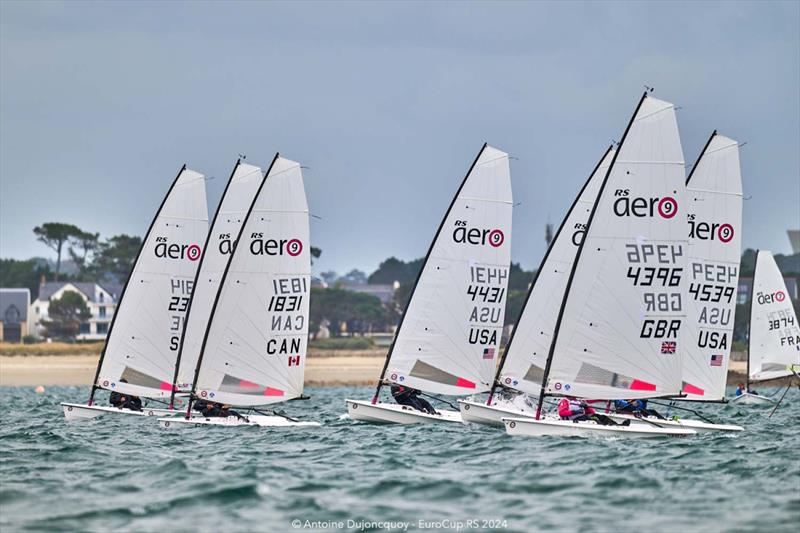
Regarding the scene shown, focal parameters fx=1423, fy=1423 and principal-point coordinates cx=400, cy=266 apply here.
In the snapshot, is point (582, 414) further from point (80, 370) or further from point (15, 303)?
point (15, 303)

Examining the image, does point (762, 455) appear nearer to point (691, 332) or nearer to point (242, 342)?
point (691, 332)

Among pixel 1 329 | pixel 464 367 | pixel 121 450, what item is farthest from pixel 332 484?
pixel 1 329

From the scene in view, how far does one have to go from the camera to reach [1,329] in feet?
440

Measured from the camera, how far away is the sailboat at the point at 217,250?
39469 mm

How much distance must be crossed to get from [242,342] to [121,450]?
5897mm

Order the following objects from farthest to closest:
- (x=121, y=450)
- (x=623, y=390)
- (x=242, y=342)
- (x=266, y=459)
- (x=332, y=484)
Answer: (x=242, y=342) < (x=623, y=390) < (x=121, y=450) < (x=266, y=459) < (x=332, y=484)

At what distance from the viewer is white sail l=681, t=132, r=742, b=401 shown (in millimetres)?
38156

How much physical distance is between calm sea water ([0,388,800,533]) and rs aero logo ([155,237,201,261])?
7584 mm

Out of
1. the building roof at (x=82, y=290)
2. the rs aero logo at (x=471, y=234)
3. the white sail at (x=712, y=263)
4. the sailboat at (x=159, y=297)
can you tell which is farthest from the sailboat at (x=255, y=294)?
the building roof at (x=82, y=290)

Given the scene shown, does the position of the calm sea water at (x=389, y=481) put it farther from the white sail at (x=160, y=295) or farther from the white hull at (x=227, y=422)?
the white sail at (x=160, y=295)

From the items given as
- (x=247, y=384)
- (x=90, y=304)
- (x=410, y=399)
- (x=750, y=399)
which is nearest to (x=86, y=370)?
(x=750, y=399)

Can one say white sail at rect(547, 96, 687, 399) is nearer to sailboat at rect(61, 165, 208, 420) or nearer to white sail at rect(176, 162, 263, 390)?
white sail at rect(176, 162, 263, 390)

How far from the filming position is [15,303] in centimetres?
13850

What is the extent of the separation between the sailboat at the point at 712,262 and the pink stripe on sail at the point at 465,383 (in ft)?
18.7
